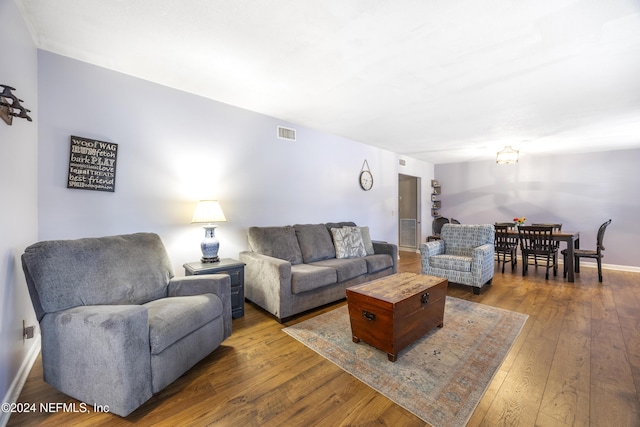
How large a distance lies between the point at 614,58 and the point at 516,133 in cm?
223

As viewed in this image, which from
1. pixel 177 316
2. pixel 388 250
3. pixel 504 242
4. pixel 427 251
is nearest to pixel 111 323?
pixel 177 316

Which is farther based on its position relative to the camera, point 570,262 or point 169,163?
point 570,262

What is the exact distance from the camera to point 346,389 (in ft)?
5.52

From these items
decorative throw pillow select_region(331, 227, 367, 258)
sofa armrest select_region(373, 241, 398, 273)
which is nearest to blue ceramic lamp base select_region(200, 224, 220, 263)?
decorative throw pillow select_region(331, 227, 367, 258)

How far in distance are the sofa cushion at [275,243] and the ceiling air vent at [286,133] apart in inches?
53.5

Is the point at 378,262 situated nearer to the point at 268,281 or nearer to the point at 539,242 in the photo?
the point at 268,281

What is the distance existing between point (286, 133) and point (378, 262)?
→ 7.38 ft

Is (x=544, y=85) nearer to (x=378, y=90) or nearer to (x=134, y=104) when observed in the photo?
(x=378, y=90)

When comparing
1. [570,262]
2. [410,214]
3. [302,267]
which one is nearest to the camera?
[302,267]

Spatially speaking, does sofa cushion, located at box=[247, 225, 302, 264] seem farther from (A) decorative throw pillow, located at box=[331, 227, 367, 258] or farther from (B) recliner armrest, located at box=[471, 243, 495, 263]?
(B) recliner armrest, located at box=[471, 243, 495, 263]

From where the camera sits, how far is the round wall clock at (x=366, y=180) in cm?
503

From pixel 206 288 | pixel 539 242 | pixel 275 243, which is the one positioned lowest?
pixel 206 288

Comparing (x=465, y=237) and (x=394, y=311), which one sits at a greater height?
(x=465, y=237)

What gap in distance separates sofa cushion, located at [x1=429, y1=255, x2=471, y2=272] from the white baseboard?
4207 millimetres
